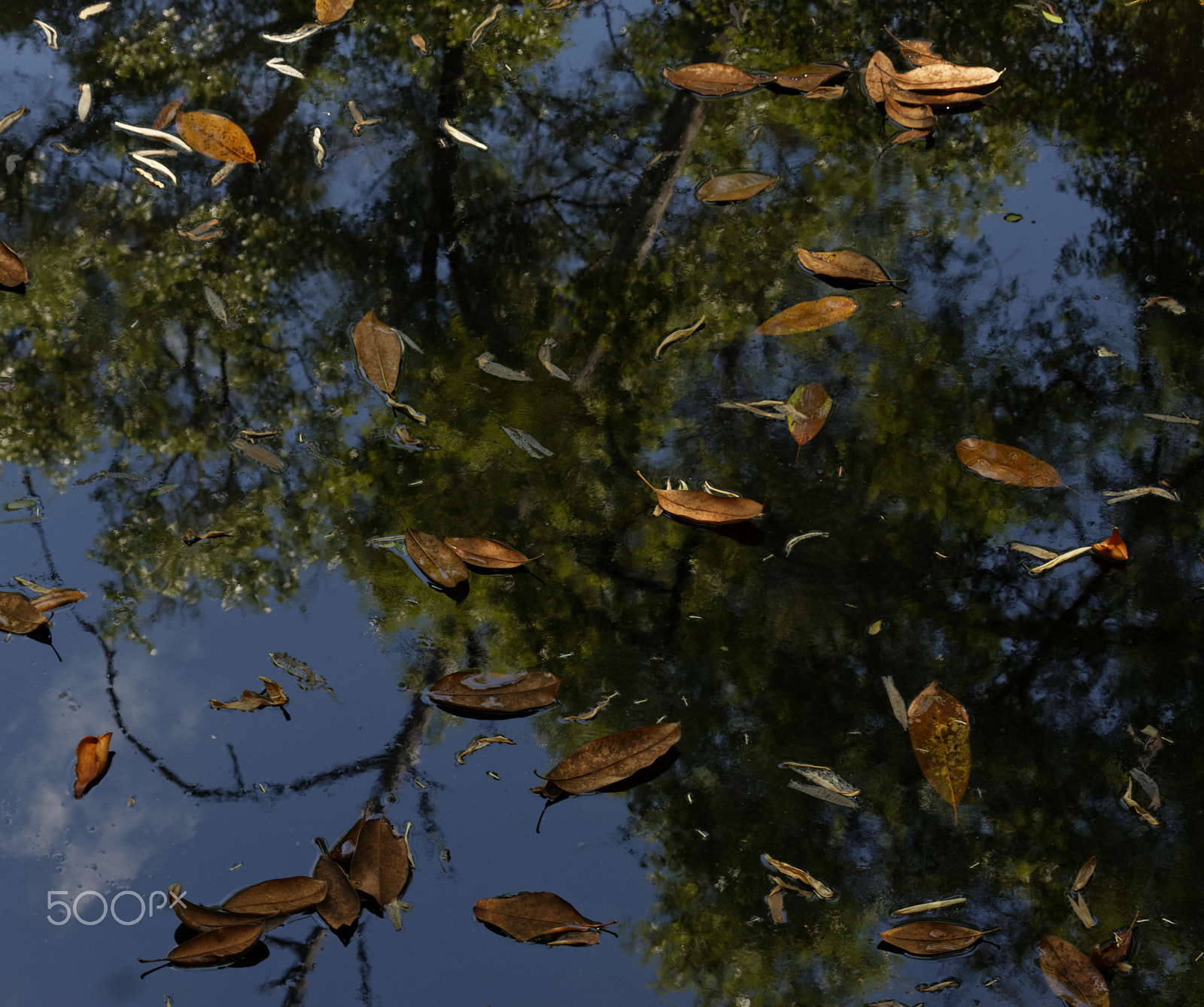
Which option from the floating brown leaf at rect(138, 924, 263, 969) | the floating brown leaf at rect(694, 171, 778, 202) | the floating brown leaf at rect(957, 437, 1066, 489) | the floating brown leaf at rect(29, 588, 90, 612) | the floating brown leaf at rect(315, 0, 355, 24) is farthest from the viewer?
the floating brown leaf at rect(315, 0, 355, 24)

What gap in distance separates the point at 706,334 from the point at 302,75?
1.48 metres

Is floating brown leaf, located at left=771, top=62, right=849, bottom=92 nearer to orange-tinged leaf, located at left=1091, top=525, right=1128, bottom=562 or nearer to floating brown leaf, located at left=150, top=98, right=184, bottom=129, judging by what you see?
orange-tinged leaf, located at left=1091, top=525, right=1128, bottom=562

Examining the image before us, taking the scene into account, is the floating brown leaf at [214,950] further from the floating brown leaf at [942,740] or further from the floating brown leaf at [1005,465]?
the floating brown leaf at [1005,465]

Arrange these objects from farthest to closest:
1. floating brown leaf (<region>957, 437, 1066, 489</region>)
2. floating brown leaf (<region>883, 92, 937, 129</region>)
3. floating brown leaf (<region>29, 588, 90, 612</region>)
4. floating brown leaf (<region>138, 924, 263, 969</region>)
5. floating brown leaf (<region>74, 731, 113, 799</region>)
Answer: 1. floating brown leaf (<region>883, 92, 937, 129</region>)
2. floating brown leaf (<region>957, 437, 1066, 489</region>)
3. floating brown leaf (<region>29, 588, 90, 612</region>)
4. floating brown leaf (<region>74, 731, 113, 799</region>)
5. floating brown leaf (<region>138, 924, 263, 969</region>)

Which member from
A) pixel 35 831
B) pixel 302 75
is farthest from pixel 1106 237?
pixel 35 831

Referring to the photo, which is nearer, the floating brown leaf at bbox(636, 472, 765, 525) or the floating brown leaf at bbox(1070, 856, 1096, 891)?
the floating brown leaf at bbox(1070, 856, 1096, 891)

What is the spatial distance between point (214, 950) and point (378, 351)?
1.34 meters

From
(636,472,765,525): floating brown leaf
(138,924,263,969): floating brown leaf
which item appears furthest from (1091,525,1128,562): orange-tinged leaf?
(138,924,263,969): floating brown leaf

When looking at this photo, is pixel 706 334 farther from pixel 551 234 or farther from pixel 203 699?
pixel 203 699

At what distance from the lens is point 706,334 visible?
2.06m

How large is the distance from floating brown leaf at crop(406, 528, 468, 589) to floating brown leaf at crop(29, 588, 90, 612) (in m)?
0.73

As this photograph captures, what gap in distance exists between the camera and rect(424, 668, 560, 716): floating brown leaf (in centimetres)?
173

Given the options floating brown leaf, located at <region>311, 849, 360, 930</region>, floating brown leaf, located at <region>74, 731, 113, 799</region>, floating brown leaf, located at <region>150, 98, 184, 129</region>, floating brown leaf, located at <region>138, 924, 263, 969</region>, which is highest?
floating brown leaf, located at <region>150, 98, 184, 129</region>

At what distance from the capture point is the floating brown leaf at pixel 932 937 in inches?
63.8
